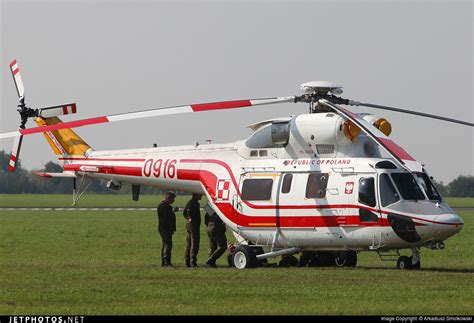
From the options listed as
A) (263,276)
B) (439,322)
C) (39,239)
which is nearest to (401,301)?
(439,322)

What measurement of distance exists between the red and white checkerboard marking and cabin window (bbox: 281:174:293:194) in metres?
1.54

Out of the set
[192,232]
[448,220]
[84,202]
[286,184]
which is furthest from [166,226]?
[84,202]

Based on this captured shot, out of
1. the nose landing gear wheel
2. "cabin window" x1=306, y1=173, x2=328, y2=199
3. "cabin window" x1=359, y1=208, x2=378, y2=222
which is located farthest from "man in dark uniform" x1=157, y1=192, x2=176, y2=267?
the nose landing gear wheel

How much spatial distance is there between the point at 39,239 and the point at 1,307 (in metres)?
20.7

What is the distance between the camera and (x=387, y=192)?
22734mm

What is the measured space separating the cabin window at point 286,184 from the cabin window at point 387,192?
90.0 inches

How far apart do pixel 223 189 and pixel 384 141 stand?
4706 millimetres

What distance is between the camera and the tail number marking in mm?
25984

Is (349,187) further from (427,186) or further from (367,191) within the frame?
(427,186)

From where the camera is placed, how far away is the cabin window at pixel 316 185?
2345cm

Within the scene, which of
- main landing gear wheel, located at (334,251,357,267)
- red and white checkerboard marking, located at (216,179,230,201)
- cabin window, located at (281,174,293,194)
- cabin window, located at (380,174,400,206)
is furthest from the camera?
red and white checkerboard marking, located at (216,179,230,201)

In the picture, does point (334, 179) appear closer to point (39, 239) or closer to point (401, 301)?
point (401, 301)

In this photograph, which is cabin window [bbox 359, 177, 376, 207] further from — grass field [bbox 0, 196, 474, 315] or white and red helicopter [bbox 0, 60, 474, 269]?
grass field [bbox 0, 196, 474, 315]
